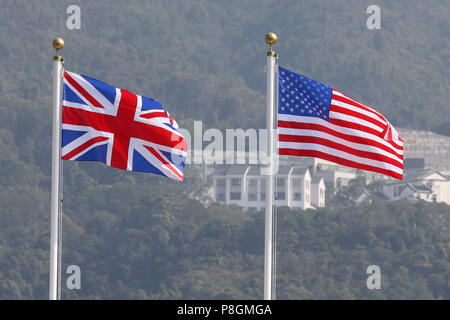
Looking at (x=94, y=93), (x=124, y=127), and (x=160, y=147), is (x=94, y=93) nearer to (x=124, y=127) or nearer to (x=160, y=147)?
(x=124, y=127)

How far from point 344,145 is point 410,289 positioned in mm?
160220

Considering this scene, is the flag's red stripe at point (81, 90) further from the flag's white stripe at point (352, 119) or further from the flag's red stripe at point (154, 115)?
the flag's white stripe at point (352, 119)

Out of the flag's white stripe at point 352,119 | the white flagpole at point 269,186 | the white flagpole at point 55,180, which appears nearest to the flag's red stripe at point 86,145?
the white flagpole at point 55,180

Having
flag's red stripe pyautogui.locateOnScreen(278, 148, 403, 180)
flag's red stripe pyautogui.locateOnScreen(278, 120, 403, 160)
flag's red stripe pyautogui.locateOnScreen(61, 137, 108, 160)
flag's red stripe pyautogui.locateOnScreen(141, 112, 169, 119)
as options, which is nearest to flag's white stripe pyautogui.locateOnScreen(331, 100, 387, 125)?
flag's red stripe pyautogui.locateOnScreen(278, 120, 403, 160)

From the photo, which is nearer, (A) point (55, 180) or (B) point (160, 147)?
(A) point (55, 180)

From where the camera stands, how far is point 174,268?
19712 centimetres

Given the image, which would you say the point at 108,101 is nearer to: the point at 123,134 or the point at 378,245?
the point at 123,134

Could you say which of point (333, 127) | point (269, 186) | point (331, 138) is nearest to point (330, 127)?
point (333, 127)

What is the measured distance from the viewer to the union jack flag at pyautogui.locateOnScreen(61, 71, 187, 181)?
23297mm

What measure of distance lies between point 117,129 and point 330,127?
3.75m

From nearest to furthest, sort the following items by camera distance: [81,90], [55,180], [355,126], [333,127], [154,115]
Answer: [55,180]
[81,90]
[154,115]
[355,126]
[333,127]

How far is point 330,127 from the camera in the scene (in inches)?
939

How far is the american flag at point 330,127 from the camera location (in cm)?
2378
